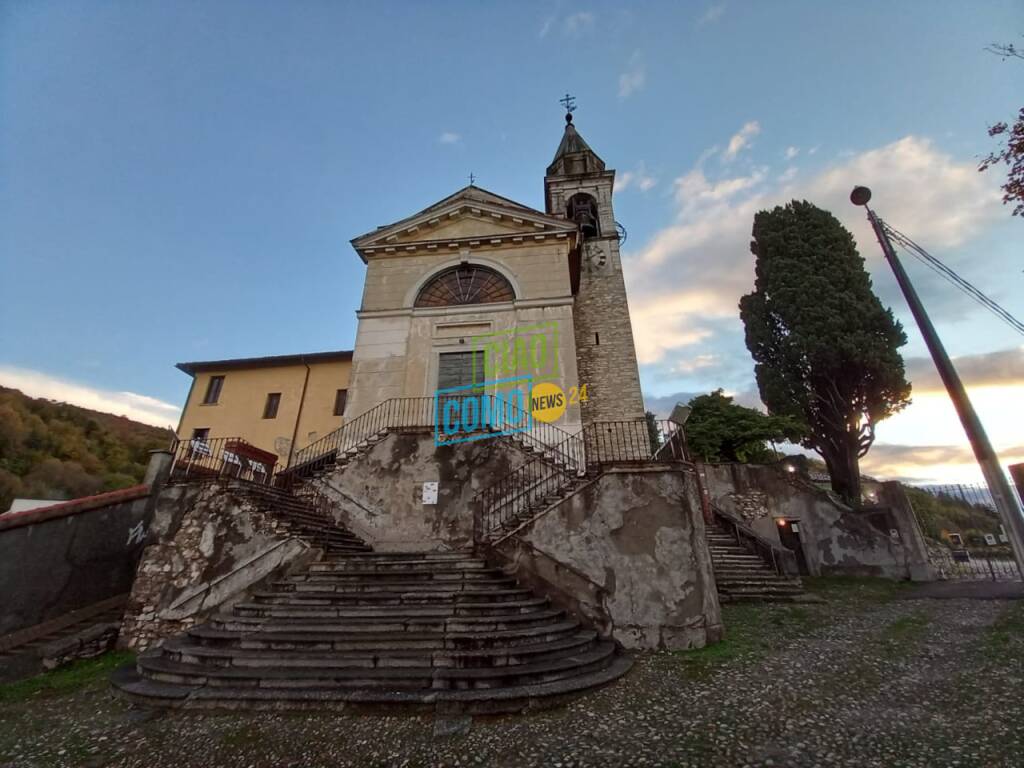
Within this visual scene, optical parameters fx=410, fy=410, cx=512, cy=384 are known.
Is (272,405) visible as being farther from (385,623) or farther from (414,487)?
(385,623)

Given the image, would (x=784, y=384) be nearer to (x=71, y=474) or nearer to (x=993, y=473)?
(x=993, y=473)

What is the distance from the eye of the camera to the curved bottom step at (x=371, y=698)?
4512mm

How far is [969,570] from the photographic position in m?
14.3

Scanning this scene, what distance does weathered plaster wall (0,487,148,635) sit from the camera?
7582 millimetres

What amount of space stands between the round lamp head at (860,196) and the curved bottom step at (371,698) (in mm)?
6260

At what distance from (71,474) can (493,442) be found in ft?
114

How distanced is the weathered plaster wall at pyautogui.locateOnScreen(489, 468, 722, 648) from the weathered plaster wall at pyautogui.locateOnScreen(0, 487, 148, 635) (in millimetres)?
8895

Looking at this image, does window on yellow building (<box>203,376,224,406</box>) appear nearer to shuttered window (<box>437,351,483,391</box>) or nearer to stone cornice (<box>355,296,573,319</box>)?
stone cornice (<box>355,296,573,319</box>)

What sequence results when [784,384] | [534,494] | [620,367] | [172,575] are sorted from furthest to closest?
[784,384]
[620,367]
[534,494]
[172,575]

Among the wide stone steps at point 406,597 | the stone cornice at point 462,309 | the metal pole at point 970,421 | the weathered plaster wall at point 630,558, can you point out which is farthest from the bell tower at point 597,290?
the metal pole at point 970,421

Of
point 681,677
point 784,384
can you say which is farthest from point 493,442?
point 784,384

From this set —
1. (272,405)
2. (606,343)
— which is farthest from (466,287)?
Result: (272,405)

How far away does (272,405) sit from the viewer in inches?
729

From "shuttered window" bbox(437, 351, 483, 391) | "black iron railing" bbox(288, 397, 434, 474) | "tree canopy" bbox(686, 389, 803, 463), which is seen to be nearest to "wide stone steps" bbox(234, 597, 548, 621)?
"black iron railing" bbox(288, 397, 434, 474)
